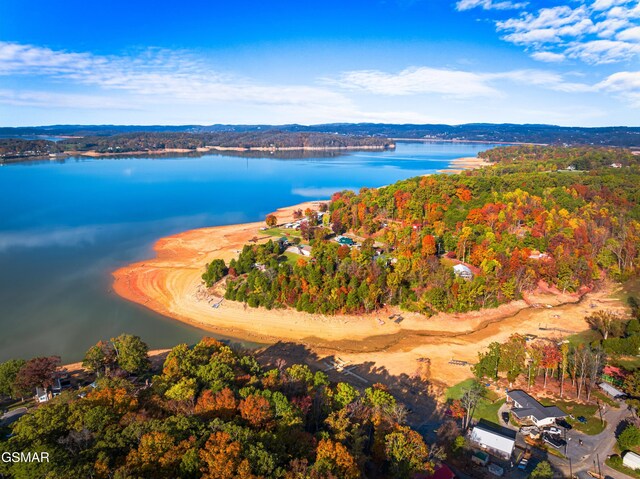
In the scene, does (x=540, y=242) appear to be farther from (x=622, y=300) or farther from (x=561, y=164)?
(x=561, y=164)

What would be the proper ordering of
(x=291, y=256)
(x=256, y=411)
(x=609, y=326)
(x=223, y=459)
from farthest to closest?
(x=291, y=256) → (x=609, y=326) → (x=256, y=411) → (x=223, y=459)

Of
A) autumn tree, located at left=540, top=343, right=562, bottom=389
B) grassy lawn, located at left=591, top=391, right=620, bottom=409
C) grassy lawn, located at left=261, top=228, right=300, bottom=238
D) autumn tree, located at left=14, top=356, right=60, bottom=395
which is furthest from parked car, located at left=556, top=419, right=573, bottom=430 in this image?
grassy lawn, located at left=261, top=228, right=300, bottom=238

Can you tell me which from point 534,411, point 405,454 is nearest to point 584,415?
point 534,411

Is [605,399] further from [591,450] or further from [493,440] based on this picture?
[493,440]

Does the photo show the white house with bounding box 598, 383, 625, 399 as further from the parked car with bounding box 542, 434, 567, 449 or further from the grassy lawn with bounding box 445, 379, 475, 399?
the grassy lawn with bounding box 445, 379, 475, 399

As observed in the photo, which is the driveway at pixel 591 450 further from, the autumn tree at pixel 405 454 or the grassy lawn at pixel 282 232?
the grassy lawn at pixel 282 232

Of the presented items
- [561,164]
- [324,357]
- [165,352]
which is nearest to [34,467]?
[165,352]
